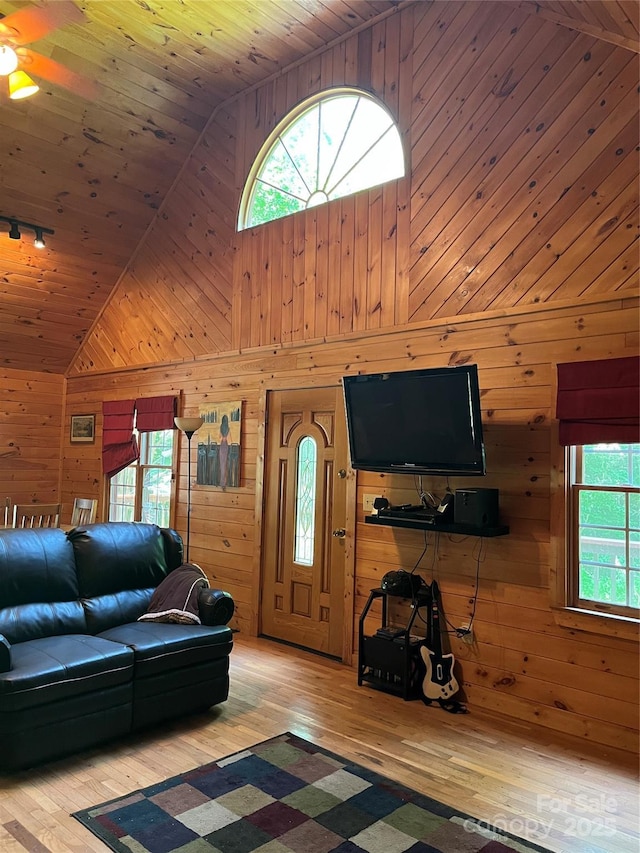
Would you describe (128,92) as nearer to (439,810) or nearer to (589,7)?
(589,7)

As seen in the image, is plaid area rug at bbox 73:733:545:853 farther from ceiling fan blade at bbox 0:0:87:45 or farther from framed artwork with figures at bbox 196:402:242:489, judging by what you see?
ceiling fan blade at bbox 0:0:87:45

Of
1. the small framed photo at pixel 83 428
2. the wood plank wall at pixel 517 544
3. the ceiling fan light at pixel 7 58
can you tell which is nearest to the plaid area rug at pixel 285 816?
the wood plank wall at pixel 517 544

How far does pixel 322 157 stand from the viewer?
16.0 ft

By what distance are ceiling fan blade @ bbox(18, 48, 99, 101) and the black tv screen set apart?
2.29 meters

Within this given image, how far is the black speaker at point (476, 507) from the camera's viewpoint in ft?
11.4

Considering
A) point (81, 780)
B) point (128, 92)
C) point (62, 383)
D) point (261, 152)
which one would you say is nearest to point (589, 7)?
point (261, 152)

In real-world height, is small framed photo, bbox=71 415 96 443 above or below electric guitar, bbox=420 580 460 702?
above

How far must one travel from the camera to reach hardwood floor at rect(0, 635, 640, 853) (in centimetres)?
250

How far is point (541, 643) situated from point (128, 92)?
5.10m

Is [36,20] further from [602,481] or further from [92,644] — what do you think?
[602,481]

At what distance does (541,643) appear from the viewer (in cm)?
348

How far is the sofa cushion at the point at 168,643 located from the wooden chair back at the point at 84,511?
302 centimetres

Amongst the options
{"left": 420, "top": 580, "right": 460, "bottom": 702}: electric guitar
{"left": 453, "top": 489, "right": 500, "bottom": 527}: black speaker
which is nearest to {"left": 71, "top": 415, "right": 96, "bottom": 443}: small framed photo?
{"left": 420, "top": 580, "right": 460, "bottom": 702}: electric guitar

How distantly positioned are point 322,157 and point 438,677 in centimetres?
379
